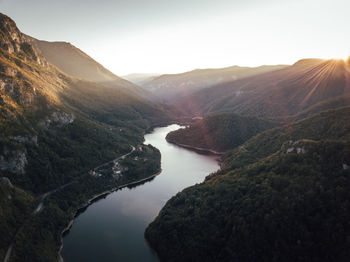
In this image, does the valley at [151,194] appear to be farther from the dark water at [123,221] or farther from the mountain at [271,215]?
the dark water at [123,221]

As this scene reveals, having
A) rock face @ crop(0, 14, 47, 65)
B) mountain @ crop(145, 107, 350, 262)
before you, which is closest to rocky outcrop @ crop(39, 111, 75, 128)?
rock face @ crop(0, 14, 47, 65)

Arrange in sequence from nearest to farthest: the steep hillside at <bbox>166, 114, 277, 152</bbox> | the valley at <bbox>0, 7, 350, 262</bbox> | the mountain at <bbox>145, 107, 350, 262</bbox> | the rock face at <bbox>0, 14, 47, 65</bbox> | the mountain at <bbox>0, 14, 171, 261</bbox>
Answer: the mountain at <bbox>145, 107, 350, 262</bbox>, the valley at <bbox>0, 7, 350, 262</bbox>, the mountain at <bbox>0, 14, 171, 261</bbox>, the rock face at <bbox>0, 14, 47, 65</bbox>, the steep hillside at <bbox>166, 114, 277, 152</bbox>

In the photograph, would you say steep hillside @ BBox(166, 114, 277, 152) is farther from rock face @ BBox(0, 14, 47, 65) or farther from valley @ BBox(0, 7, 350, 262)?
rock face @ BBox(0, 14, 47, 65)

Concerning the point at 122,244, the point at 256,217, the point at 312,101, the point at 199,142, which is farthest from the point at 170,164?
the point at 312,101

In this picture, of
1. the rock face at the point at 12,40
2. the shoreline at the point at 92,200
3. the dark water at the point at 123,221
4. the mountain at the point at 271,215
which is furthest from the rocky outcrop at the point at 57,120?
the mountain at the point at 271,215

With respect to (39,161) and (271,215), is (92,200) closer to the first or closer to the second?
(39,161)

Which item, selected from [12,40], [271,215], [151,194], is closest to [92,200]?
[151,194]
